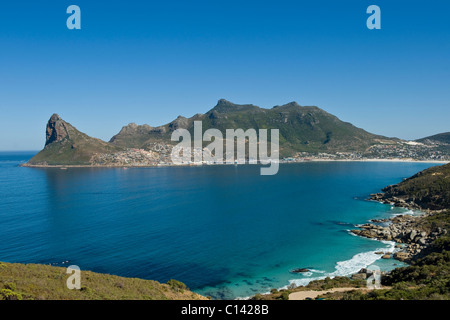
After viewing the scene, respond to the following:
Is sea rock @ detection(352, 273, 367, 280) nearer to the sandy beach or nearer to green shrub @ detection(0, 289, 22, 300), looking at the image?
the sandy beach

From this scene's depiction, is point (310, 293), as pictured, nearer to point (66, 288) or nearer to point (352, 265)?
point (352, 265)

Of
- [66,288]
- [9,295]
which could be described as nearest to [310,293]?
[66,288]

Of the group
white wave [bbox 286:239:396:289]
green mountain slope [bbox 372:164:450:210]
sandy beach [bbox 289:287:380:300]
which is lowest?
white wave [bbox 286:239:396:289]

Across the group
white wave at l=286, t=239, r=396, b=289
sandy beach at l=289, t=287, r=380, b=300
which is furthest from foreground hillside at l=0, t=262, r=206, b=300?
white wave at l=286, t=239, r=396, b=289

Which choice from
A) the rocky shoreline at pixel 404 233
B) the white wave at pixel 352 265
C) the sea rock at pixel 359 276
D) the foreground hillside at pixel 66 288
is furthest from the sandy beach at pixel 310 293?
the rocky shoreline at pixel 404 233

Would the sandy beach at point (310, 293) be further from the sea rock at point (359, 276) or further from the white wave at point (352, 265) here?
the sea rock at point (359, 276)

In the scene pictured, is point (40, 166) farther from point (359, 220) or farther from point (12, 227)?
point (359, 220)
